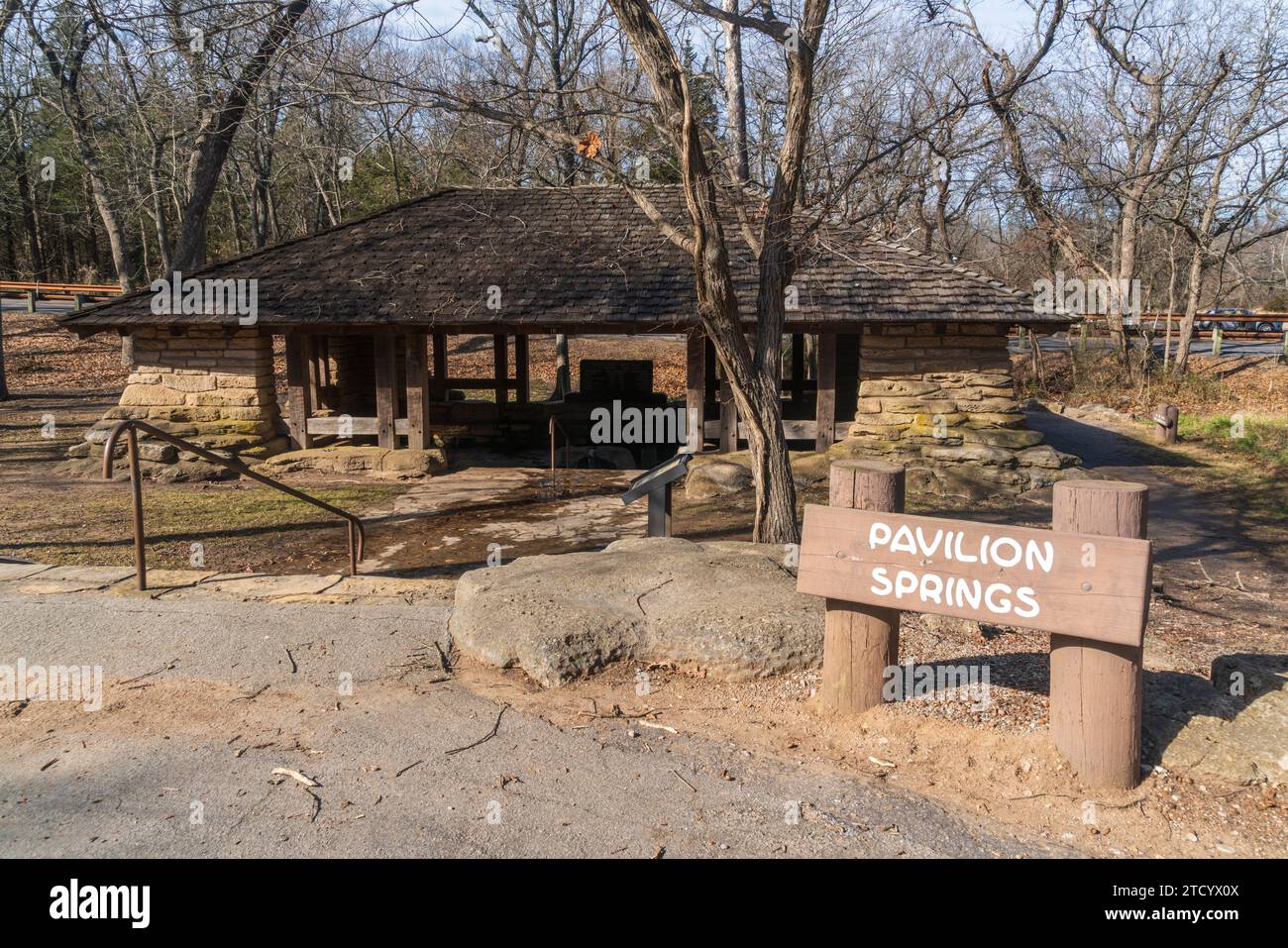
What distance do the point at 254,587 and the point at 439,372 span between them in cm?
1219

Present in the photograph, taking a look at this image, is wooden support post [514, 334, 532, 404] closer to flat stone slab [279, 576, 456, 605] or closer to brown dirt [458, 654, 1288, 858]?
flat stone slab [279, 576, 456, 605]

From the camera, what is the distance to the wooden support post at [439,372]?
1750 centimetres

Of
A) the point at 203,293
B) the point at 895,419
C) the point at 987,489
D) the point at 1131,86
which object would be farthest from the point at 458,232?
the point at 1131,86

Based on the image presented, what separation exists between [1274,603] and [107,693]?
7.91m

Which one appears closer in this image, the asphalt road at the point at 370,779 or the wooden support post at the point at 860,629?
the asphalt road at the point at 370,779

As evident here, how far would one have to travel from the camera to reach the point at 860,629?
4211 mm

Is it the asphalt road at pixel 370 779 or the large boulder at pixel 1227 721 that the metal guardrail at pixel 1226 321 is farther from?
the asphalt road at pixel 370 779

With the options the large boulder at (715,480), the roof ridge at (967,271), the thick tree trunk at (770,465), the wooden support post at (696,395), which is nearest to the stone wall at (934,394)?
the roof ridge at (967,271)

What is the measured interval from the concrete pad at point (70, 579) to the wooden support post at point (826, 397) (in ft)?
30.5

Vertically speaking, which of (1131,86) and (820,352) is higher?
(1131,86)

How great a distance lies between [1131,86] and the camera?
2288cm

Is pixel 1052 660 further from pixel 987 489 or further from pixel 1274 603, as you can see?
pixel 987 489

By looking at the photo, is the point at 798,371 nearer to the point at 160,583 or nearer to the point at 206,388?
the point at 206,388

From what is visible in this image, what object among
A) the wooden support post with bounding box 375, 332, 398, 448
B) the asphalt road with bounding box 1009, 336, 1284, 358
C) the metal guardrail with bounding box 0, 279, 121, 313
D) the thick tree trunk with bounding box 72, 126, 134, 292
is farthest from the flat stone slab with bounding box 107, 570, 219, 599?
the metal guardrail with bounding box 0, 279, 121, 313
